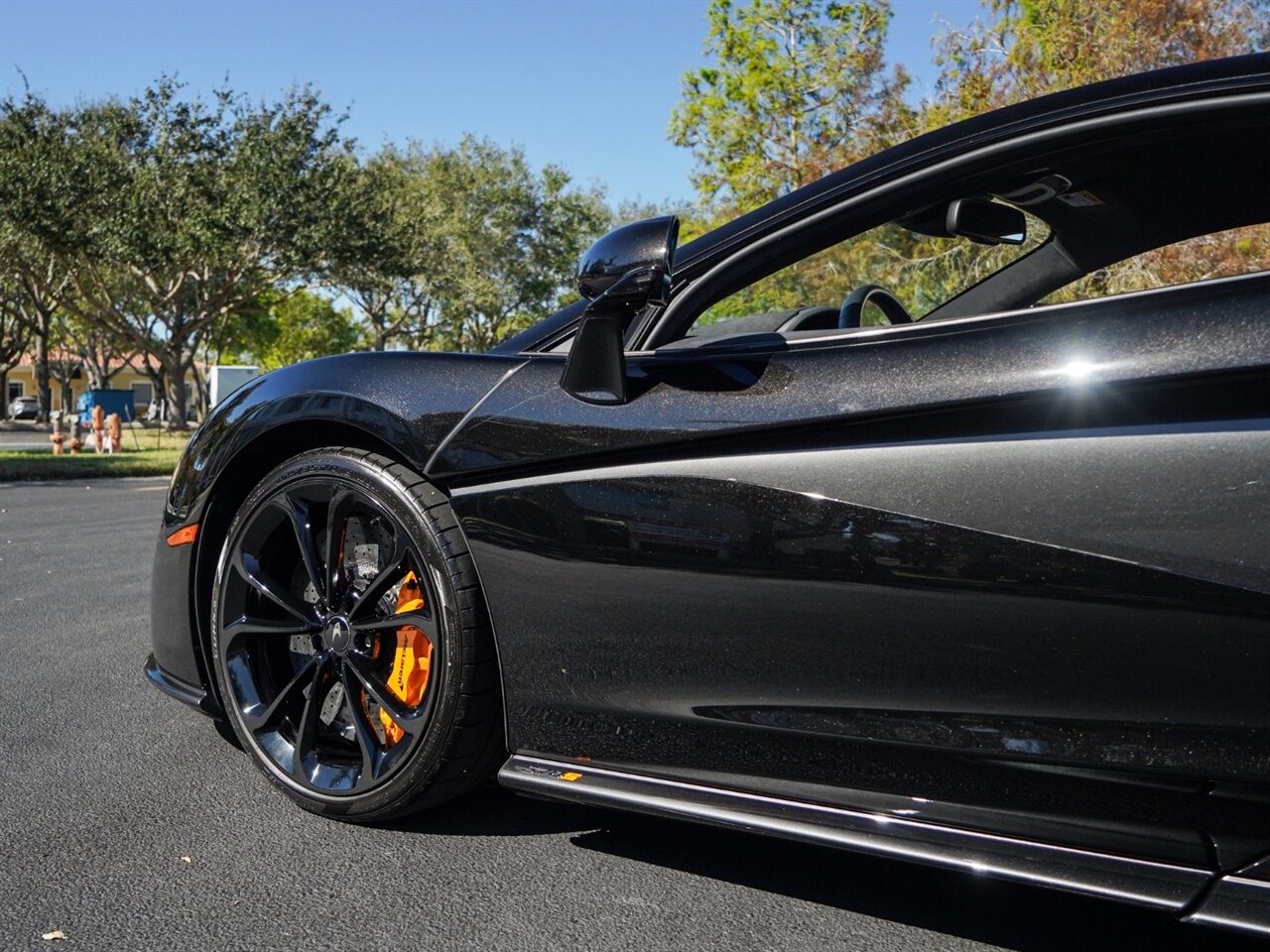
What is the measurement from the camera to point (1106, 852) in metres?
1.80

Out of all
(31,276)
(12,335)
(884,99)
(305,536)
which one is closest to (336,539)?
(305,536)

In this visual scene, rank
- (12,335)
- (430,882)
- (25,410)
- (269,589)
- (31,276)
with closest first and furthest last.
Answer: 1. (430,882)
2. (269,589)
3. (31,276)
4. (12,335)
5. (25,410)

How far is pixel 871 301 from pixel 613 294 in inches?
26.5

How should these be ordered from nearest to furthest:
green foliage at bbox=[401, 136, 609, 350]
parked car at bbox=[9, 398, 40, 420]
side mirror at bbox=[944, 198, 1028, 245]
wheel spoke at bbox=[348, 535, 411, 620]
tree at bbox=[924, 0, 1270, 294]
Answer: side mirror at bbox=[944, 198, 1028, 245] → wheel spoke at bbox=[348, 535, 411, 620] → tree at bbox=[924, 0, 1270, 294] → green foliage at bbox=[401, 136, 609, 350] → parked car at bbox=[9, 398, 40, 420]

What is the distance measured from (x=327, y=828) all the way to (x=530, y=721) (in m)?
0.59

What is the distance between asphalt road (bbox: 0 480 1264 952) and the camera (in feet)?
6.82

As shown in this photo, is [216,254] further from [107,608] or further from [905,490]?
[905,490]

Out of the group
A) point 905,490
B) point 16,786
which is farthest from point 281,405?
point 905,490

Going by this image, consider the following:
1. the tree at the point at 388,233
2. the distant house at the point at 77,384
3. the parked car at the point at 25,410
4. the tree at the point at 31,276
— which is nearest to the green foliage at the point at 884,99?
the tree at the point at 388,233

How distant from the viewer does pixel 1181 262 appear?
2.33m

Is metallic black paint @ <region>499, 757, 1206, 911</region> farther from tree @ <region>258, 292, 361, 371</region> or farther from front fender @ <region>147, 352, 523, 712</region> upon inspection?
tree @ <region>258, 292, 361, 371</region>

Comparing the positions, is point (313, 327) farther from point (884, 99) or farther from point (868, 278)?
point (868, 278)

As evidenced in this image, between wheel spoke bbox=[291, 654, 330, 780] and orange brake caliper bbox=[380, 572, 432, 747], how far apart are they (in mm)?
160

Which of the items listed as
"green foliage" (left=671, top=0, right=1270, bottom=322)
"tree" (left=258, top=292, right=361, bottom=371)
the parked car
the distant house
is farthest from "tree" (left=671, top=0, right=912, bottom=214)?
the distant house
